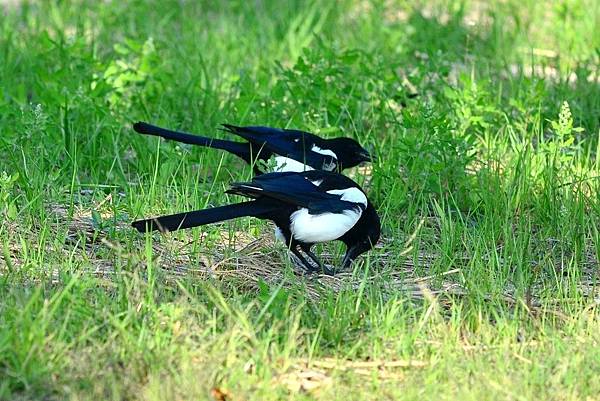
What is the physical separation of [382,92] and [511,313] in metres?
2.39

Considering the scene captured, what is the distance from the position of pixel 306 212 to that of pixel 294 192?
0.09 meters

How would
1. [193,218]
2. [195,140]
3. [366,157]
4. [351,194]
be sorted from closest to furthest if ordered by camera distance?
[193,218] → [351,194] → [195,140] → [366,157]

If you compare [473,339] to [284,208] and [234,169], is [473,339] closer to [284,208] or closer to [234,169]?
[284,208]

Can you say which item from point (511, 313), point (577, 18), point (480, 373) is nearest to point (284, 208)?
point (511, 313)

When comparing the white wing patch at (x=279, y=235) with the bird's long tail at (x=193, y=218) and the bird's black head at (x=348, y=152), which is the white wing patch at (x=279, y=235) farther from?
the bird's black head at (x=348, y=152)

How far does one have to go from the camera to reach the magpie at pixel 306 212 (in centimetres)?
419

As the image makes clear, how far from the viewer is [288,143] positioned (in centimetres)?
532

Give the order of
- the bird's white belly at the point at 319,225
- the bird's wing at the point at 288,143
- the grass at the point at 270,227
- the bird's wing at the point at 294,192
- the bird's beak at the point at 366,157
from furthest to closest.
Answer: the bird's beak at the point at 366,157, the bird's wing at the point at 288,143, the bird's white belly at the point at 319,225, the bird's wing at the point at 294,192, the grass at the point at 270,227

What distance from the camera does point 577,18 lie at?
7.79 metres

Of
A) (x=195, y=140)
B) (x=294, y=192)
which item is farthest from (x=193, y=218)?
(x=195, y=140)

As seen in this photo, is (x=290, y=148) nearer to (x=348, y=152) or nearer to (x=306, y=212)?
(x=348, y=152)

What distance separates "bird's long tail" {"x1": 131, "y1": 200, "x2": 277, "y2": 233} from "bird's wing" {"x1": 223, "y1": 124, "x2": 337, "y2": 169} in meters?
1.02

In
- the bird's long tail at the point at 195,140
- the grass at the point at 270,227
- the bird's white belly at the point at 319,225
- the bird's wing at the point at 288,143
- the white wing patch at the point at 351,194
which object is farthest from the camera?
the bird's wing at the point at 288,143

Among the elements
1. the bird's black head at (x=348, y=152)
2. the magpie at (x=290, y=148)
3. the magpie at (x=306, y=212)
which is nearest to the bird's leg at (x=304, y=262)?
the magpie at (x=306, y=212)
